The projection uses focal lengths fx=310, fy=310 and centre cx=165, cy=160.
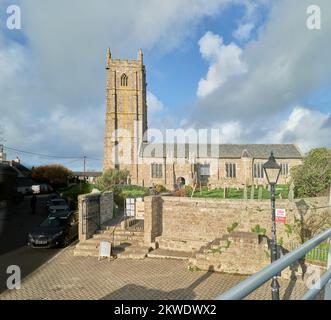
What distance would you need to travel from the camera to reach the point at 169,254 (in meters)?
15.1

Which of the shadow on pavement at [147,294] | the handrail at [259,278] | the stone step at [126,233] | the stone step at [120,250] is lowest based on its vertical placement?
the shadow on pavement at [147,294]

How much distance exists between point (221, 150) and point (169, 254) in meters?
39.1

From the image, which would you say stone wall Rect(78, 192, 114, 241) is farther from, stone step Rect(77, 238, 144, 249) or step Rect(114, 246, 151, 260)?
step Rect(114, 246, 151, 260)

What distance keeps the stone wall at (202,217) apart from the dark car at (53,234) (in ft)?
15.3

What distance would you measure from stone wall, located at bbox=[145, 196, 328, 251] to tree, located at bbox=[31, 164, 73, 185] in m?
51.5

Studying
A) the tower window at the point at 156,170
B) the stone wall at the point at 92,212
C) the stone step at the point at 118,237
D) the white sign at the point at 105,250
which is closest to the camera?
the white sign at the point at 105,250

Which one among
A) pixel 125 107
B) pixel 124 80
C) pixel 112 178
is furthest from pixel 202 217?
pixel 124 80

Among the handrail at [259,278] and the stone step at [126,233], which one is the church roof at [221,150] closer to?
the stone step at [126,233]

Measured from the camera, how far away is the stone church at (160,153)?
4966cm

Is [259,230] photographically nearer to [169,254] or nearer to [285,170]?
[169,254]

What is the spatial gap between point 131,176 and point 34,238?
35.2 metres

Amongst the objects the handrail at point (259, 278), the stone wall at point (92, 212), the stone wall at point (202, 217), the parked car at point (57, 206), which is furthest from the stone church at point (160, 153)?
the handrail at point (259, 278)
